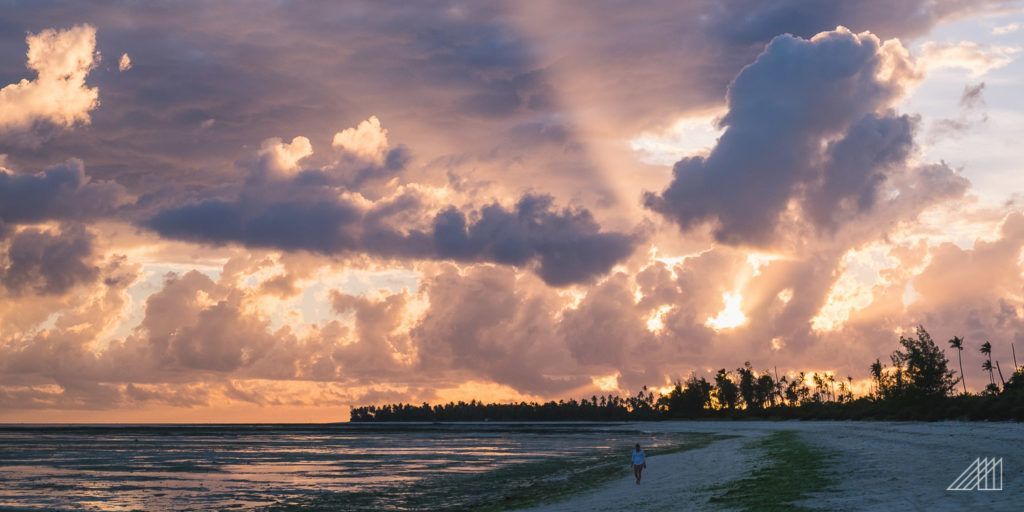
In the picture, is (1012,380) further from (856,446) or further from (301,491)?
(301,491)

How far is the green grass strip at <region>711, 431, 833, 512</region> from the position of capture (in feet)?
98.9

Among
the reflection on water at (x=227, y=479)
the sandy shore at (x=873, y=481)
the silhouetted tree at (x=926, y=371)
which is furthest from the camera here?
the silhouetted tree at (x=926, y=371)

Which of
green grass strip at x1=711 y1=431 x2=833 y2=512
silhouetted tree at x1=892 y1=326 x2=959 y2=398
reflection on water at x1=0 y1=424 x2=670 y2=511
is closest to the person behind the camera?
green grass strip at x1=711 y1=431 x2=833 y2=512

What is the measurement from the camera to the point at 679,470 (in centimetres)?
5584

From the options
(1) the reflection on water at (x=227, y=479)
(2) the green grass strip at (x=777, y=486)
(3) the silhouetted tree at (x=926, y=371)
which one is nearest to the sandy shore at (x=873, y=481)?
(2) the green grass strip at (x=777, y=486)

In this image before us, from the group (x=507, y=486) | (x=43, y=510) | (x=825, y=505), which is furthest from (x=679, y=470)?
(x=43, y=510)

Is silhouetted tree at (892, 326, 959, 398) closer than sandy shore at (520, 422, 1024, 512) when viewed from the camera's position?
No

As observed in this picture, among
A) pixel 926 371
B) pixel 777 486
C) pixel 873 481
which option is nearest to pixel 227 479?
pixel 777 486

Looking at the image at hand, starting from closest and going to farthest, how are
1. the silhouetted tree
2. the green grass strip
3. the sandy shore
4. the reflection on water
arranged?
the sandy shore
the green grass strip
the reflection on water
the silhouetted tree

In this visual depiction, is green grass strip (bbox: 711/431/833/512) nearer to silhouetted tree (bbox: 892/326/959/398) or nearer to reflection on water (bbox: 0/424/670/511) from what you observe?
reflection on water (bbox: 0/424/670/511)

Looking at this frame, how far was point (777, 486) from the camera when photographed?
35719 mm

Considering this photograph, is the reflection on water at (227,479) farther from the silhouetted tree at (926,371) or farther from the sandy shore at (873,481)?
the silhouetted tree at (926,371)

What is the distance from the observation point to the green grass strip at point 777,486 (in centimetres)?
3015

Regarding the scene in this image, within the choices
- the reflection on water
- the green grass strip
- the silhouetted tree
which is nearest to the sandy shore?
the green grass strip
